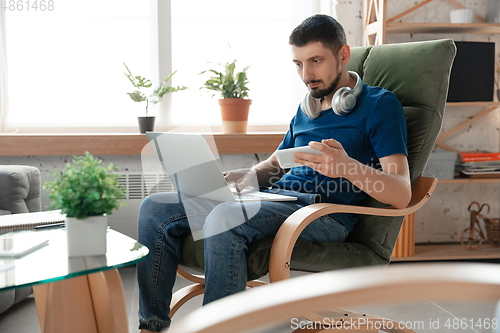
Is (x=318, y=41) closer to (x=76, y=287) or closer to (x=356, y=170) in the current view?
(x=356, y=170)

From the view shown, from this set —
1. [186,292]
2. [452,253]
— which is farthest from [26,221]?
[452,253]

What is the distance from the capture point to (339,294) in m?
0.38

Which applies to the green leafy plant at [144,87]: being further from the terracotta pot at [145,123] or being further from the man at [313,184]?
the man at [313,184]

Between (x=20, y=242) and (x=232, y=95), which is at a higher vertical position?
(x=232, y=95)

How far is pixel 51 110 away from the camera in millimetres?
2822

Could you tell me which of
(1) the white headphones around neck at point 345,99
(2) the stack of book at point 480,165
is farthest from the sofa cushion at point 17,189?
(2) the stack of book at point 480,165

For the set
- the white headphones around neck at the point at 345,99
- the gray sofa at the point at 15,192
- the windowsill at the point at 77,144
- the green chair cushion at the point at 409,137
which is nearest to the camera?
the green chair cushion at the point at 409,137

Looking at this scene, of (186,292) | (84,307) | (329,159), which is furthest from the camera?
(186,292)

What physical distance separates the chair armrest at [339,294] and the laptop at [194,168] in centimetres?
86

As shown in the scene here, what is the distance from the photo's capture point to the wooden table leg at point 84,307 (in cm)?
106

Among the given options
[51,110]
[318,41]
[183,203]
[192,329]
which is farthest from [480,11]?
[192,329]

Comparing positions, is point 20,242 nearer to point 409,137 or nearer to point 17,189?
point 17,189

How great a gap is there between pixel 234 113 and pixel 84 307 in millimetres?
1728

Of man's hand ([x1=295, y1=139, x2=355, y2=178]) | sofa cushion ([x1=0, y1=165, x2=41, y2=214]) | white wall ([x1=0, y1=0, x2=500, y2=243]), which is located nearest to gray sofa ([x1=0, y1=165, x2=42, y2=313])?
sofa cushion ([x1=0, y1=165, x2=41, y2=214])
